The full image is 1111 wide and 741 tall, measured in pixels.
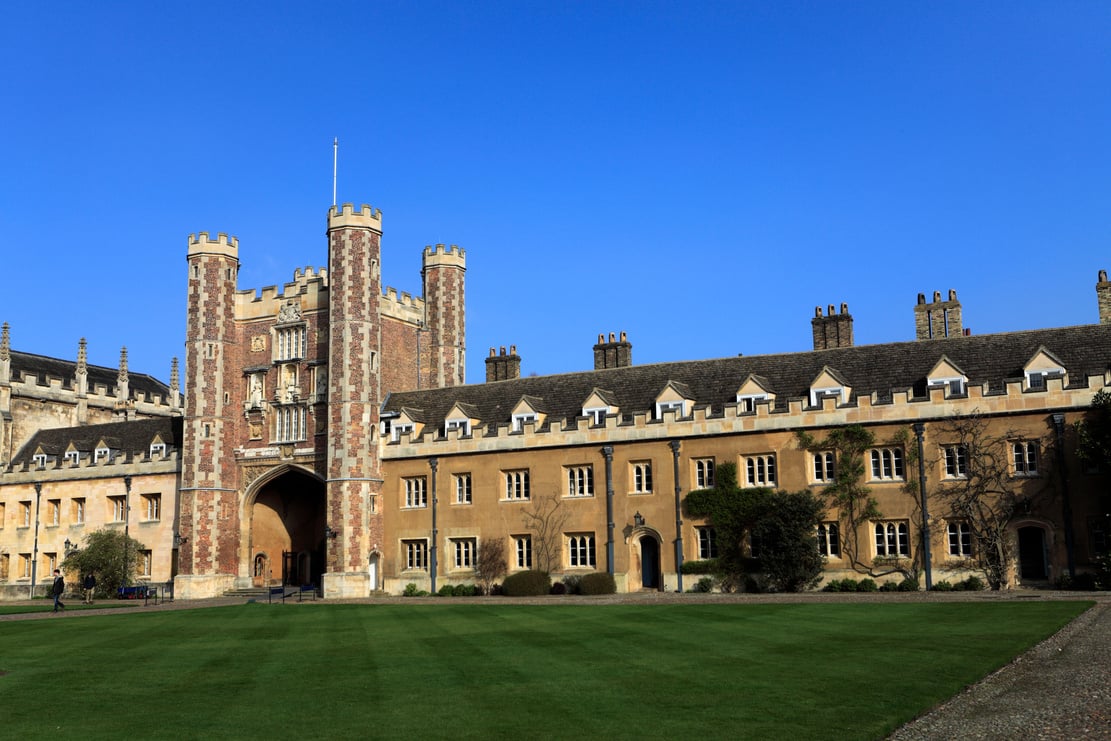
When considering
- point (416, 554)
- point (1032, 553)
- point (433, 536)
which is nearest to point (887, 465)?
point (1032, 553)

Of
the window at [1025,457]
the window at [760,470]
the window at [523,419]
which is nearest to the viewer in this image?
the window at [1025,457]

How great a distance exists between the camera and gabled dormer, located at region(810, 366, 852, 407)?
37000 millimetres

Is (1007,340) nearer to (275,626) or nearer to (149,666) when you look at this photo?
(275,626)

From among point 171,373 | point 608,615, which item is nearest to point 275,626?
point 608,615

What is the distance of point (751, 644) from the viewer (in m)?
17.6

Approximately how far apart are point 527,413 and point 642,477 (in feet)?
18.8

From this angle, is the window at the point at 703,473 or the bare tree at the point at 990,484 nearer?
the bare tree at the point at 990,484

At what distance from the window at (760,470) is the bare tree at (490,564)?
32.0 feet

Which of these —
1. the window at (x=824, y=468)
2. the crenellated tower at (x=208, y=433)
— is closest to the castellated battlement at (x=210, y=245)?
the crenellated tower at (x=208, y=433)

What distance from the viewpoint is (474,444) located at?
4247cm

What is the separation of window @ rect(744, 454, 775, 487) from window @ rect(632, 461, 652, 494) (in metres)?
3.50

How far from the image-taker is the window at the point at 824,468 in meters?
36.2

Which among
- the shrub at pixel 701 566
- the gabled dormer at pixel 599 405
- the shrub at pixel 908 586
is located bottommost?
the shrub at pixel 908 586

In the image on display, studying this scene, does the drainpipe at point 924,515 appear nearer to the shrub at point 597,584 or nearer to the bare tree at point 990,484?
the bare tree at point 990,484
